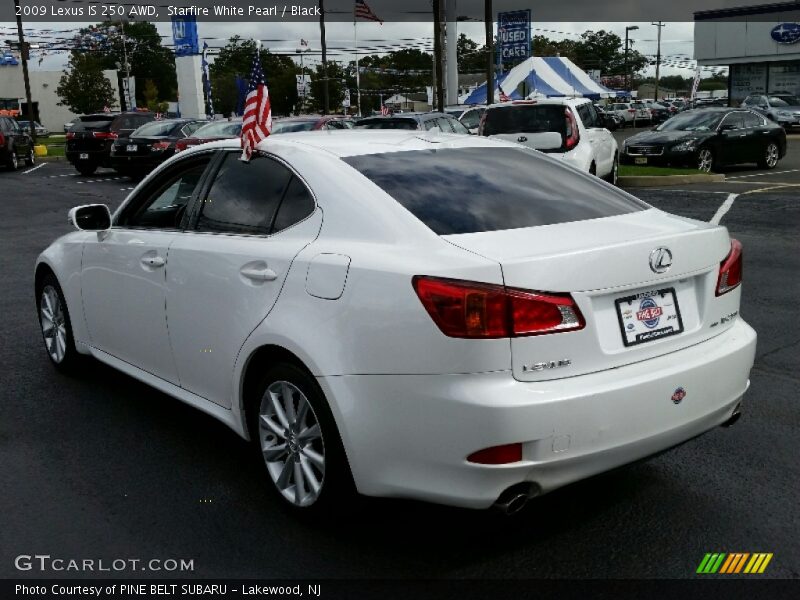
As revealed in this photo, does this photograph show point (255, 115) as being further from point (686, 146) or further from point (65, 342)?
point (686, 146)

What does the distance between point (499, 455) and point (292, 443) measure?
40.4 inches

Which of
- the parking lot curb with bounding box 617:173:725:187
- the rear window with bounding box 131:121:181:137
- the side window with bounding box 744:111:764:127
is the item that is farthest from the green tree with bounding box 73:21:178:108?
the parking lot curb with bounding box 617:173:725:187

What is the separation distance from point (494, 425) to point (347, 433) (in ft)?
1.98

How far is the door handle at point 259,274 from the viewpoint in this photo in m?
3.73

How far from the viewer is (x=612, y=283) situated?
328 cm

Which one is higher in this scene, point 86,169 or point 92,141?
point 92,141

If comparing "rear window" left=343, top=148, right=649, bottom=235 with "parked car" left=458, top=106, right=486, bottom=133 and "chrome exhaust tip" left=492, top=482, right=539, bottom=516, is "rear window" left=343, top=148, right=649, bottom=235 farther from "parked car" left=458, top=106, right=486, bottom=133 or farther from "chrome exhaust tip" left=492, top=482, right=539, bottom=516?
"parked car" left=458, top=106, right=486, bottom=133

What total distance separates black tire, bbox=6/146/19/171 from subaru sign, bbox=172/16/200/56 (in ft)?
103

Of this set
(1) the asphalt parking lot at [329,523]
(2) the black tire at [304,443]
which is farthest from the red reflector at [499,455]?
(2) the black tire at [304,443]

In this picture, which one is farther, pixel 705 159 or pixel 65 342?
Result: pixel 705 159

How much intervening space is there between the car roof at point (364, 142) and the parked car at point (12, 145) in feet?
87.8

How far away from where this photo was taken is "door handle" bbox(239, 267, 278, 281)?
12.2 ft

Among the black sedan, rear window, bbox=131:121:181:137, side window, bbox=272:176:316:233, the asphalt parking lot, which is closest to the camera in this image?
the asphalt parking lot

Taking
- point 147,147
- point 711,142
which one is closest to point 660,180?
point 711,142
